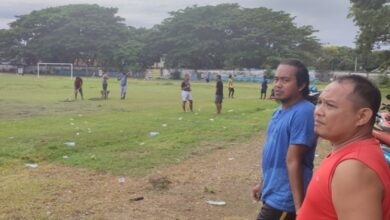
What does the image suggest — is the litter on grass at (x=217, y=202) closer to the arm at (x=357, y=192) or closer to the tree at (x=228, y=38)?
the arm at (x=357, y=192)

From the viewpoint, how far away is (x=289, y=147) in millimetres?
2975

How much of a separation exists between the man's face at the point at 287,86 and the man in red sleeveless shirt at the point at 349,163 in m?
1.03

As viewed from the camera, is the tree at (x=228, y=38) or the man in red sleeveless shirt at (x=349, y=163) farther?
the tree at (x=228, y=38)

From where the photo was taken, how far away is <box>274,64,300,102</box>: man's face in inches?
123

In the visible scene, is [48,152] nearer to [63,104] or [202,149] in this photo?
[202,149]

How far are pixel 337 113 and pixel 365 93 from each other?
5.3 inches

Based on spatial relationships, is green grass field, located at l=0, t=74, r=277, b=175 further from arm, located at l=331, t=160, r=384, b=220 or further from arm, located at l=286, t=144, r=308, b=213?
arm, located at l=331, t=160, r=384, b=220

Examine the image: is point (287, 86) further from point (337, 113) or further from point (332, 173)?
point (332, 173)

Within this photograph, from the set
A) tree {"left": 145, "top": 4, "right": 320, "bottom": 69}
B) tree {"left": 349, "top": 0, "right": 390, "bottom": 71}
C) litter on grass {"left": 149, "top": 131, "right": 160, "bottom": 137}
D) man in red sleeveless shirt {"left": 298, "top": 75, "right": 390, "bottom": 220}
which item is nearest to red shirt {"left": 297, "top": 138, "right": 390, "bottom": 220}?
man in red sleeveless shirt {"left": 298, "top": 75, "right": 390, "bottom": 220}

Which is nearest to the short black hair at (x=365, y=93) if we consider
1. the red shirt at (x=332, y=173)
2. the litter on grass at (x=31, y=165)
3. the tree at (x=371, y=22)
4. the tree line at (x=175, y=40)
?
the red shirt at (x=332, y=173)

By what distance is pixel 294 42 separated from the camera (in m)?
65.4

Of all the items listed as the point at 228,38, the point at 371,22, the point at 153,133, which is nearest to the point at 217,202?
the point at 153,133

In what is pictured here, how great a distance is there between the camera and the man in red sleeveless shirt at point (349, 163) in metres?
1.71

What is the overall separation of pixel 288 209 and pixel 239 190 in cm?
378
